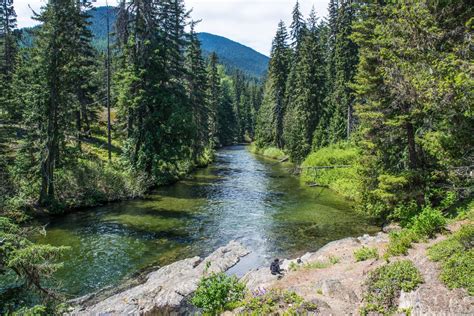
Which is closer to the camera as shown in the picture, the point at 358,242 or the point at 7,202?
the point at 358,242

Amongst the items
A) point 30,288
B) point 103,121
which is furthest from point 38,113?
point 103,121

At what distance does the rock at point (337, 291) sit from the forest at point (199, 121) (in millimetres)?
Answer: 2255

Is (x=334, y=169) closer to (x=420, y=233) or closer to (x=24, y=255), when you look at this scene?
(x=420, y=233)

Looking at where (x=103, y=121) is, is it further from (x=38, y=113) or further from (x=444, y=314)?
(x=444, y=314)

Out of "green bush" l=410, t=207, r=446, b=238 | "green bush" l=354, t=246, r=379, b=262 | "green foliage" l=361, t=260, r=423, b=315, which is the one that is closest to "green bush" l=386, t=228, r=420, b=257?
"green bush" l=410, t=207, r=446, b=238

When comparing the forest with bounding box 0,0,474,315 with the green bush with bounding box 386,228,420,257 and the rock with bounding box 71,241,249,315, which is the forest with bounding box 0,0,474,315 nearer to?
the green bush with bounding box 386,228,420,257

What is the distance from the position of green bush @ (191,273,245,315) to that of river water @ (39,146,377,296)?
4.82m

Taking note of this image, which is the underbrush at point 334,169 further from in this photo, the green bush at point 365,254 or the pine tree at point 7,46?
the pine tree at point 7,46

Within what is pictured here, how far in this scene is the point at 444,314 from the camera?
8102 mm

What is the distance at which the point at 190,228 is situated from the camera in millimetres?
21109

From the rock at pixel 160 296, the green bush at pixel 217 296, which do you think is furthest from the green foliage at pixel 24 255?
the green bush at pixel 217 296

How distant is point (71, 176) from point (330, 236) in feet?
57.5

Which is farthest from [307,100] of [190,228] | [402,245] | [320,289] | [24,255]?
[24,255]

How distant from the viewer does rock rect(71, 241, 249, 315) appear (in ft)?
37.0
